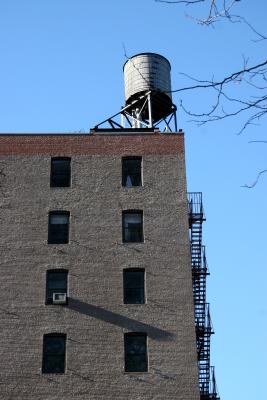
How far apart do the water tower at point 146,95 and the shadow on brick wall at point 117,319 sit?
12.1m

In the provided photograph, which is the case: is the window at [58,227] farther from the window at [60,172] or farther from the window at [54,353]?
the window at [54,353]

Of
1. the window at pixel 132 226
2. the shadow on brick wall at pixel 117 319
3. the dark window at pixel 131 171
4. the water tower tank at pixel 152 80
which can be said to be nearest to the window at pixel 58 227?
the window at pixel 132 226

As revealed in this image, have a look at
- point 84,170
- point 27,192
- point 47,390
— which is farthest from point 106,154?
point 47,390

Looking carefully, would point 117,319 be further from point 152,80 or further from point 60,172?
point 152,80

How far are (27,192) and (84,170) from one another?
300 centimetres

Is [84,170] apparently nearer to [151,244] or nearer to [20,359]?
[151,244]

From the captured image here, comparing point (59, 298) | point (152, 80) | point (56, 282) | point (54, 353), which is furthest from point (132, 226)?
point (152, 80)

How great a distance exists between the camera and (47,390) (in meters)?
29.7

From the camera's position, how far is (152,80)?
4038cm

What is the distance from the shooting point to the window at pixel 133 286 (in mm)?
31969

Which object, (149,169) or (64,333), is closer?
(64,333)

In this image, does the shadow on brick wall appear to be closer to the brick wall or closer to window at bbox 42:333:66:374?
the brick wall

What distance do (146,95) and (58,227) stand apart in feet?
33.6

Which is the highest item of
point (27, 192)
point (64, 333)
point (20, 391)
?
point (27, 192)
